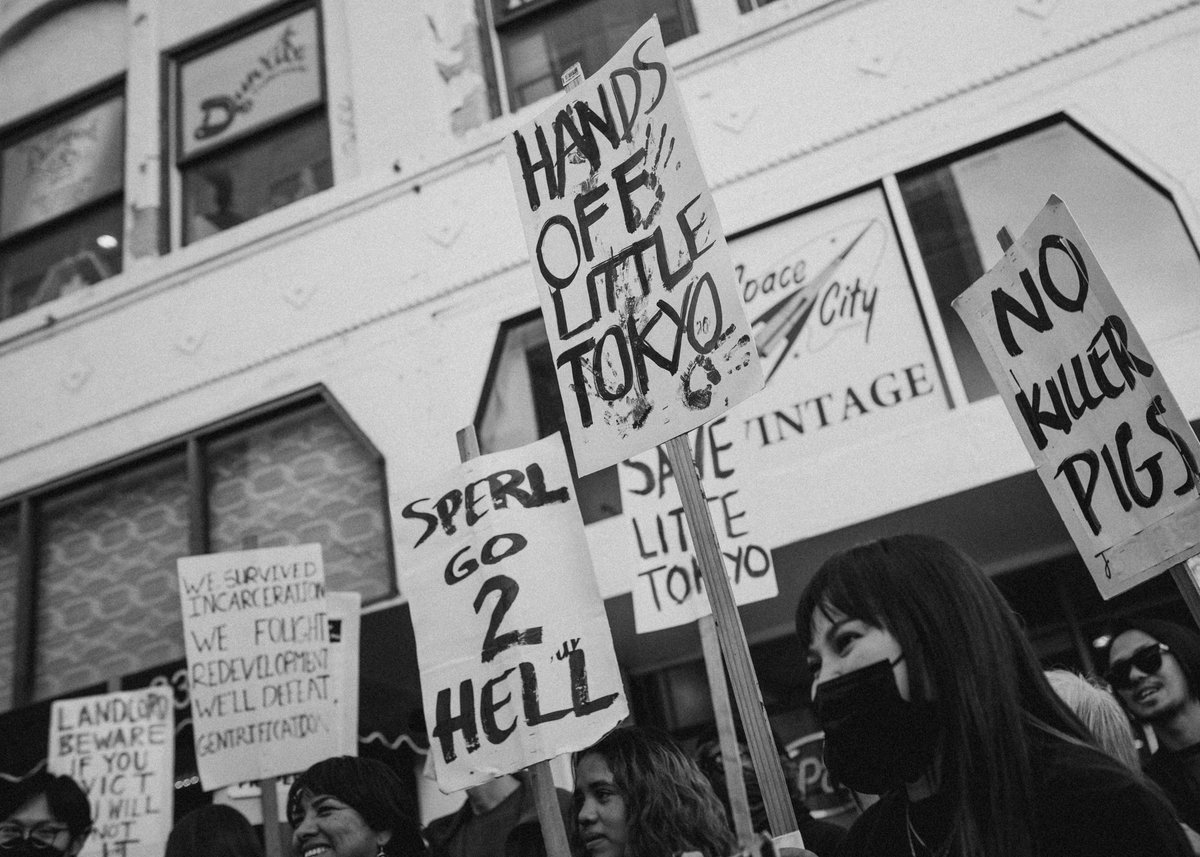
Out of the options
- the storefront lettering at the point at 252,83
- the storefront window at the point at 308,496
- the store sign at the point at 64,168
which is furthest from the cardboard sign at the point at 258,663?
the store sign at the point at 64,168

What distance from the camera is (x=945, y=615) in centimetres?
171

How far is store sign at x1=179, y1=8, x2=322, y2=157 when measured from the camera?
8188 mm

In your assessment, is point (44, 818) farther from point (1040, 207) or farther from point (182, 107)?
point (182, 107)

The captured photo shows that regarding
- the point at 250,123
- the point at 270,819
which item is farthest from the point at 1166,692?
the point at 250,123

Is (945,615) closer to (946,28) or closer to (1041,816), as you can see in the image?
(1041,816)

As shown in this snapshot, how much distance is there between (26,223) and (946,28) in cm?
737

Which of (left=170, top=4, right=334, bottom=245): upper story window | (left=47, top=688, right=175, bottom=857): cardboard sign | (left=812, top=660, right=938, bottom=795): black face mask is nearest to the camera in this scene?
(left=812, top=660, right=938, bottom=795): black face mask

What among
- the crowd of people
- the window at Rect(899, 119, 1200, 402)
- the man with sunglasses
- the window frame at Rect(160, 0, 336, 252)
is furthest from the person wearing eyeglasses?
the window frame at Rect(160, 0, 336, 252)

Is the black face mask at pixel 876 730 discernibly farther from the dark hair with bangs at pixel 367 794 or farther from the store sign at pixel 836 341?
the store sign at pixel 836 341

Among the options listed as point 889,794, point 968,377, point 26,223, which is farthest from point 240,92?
point 889,794

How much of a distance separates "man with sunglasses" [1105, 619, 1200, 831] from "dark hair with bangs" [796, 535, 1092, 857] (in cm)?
177

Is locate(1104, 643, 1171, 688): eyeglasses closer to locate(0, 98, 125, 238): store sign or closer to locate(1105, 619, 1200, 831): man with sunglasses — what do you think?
locate(1105, 619, 1200, 831): man with sunglasses

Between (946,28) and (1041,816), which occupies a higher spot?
(946,28)

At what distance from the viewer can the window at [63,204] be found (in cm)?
841
